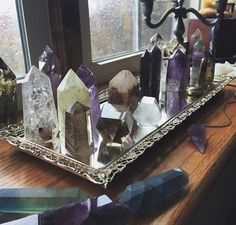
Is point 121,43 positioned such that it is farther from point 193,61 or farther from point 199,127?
point 199,127

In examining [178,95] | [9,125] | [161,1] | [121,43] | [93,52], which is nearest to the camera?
[9,125]

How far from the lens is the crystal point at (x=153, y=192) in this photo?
377 millimetres

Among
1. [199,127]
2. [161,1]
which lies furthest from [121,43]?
[199,127]

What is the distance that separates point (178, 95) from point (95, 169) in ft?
1.08

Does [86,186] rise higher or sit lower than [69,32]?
lower

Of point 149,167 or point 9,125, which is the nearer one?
point 149,167

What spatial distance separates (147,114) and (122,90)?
71 millimetres

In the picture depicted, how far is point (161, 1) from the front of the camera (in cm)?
123

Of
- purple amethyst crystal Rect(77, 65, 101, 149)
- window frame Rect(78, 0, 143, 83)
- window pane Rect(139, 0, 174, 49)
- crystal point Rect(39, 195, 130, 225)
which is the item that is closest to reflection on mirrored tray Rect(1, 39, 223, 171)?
purple amethyst crystal Rect(77, 65, 101, 149)

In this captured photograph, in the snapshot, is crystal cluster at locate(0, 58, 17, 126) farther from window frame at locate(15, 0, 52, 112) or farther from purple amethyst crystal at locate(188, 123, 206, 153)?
purple amethyst crystal at locate(188, 123, 206, 153)

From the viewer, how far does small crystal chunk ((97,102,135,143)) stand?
1.60 ft

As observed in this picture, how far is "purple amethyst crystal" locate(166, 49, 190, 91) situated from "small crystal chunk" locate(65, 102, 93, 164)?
0.89 ft

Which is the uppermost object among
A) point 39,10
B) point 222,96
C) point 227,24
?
point 39,10

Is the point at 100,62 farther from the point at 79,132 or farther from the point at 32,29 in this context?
the point at 79,132
